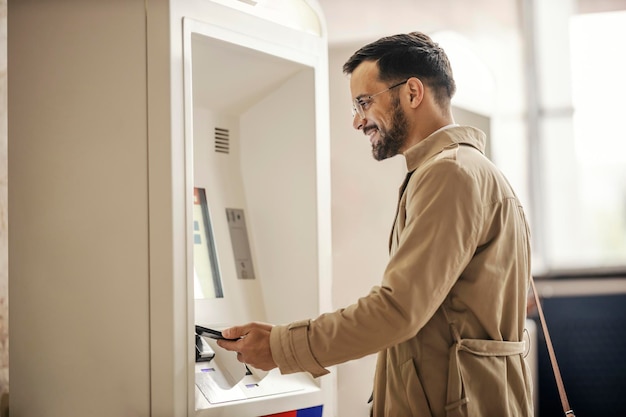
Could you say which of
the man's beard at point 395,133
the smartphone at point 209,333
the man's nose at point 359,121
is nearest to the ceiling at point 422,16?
the man's nose at point 359,121

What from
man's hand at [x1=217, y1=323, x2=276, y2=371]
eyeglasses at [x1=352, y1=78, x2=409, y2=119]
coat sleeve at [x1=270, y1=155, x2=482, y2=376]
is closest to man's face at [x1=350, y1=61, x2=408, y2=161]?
eyeglasses at [x1=352, y1=78, x2=409, y2=119]

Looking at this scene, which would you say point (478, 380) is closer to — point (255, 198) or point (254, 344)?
point (254, 344)

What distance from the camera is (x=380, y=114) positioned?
187 centimetres

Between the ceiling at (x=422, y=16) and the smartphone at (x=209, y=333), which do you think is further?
the ceiling at (x=422, y=16)

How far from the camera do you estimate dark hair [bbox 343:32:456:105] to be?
185 cm

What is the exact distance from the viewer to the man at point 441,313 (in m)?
1.54

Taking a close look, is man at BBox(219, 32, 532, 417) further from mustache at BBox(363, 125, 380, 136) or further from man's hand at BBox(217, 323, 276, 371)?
mustache at BBox(363, 125, 380, 136)

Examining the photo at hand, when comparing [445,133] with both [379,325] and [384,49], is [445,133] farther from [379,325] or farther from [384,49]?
[379,325]

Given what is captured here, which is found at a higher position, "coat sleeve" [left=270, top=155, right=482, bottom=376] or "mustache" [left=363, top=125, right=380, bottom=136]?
"mustache" [left=363, top=125, right=380, bottom=136]

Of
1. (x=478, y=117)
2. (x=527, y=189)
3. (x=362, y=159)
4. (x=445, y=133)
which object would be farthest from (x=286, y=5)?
(x=527, y=189)

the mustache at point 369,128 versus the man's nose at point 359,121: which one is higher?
the man's nose at point 359,121

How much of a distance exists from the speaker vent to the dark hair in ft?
2.08

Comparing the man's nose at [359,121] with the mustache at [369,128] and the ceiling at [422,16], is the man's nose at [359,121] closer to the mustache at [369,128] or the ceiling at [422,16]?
the mustache at [369,128]

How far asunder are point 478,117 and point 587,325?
4.10 ft
